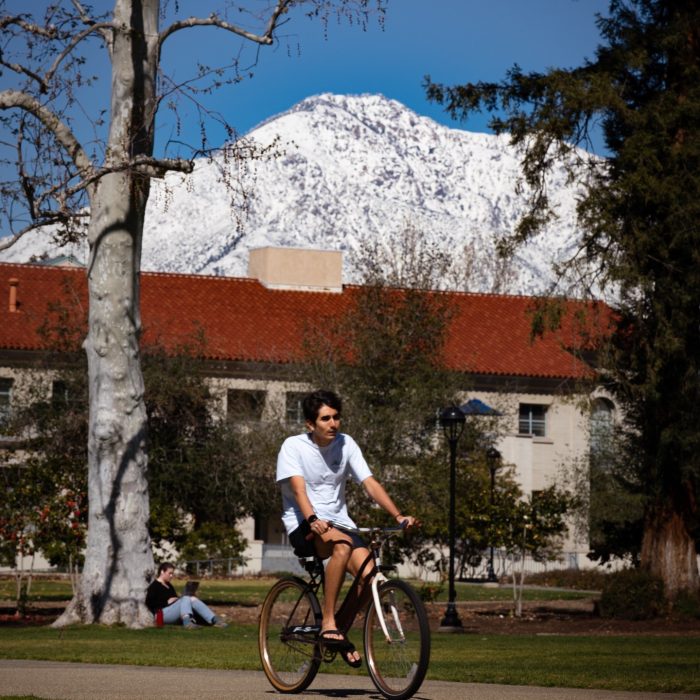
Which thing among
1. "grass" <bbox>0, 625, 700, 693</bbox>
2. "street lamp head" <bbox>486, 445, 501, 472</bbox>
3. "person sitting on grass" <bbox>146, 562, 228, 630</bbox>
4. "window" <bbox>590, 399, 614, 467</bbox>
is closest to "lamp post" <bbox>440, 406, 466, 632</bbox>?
"grass" <bbox>0, 625, 700, 693</bbox>

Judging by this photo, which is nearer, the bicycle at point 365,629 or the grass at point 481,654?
the bicycle at point 365,629

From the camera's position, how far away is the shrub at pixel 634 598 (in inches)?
919

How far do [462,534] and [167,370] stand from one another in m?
13.3

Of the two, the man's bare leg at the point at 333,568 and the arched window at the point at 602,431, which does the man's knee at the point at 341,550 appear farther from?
the arched window at the point at 602,431

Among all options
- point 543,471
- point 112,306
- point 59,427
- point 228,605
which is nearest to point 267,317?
point 543,471

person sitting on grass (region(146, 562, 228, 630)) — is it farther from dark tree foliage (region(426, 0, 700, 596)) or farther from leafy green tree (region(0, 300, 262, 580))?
leafy green tree (region(0, 300, 262, 580))

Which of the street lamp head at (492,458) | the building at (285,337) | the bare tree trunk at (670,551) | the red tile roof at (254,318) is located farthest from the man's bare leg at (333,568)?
the red tile roof at (254,318)

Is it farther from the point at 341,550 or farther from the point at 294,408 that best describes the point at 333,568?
the point at 294,408

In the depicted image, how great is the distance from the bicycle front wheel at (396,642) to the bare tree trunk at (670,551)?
16.4 metres

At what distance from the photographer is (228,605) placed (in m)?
26.3

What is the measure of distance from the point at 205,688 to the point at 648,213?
16.4 meters

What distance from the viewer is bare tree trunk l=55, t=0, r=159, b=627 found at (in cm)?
1956

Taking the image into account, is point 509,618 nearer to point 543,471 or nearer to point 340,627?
point 340,627

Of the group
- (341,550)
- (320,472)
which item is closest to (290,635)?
(341,550)
